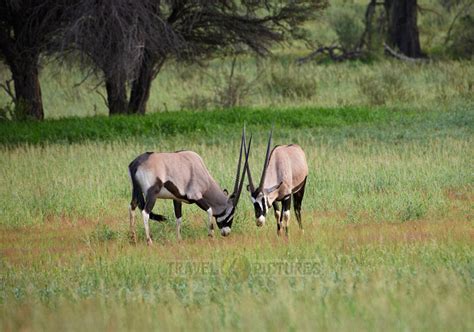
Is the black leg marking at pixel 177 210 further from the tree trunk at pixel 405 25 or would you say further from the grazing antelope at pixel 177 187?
the tree trunk at pixel 405 25

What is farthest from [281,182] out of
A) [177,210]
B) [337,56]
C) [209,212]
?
[337,56]

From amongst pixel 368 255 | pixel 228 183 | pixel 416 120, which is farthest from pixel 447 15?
pixel 368 255

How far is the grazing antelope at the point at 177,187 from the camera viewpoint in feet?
35.1

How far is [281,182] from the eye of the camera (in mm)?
10844

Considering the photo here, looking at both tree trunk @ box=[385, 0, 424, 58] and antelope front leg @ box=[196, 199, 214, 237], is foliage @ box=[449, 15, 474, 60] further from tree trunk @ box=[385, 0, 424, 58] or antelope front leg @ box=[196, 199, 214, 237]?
antelope front leg @ box=[196, 199, 214, 237]

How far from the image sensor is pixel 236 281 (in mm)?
8211

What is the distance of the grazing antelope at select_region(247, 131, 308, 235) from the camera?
10.6 m

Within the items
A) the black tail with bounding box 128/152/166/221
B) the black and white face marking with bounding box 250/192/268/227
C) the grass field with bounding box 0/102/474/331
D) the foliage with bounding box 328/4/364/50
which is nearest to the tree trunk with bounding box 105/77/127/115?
the grass field with bounding box 0/102/474/331

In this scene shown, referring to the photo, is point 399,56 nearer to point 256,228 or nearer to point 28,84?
point 28,84

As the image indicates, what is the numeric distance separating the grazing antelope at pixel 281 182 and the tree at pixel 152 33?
9.07 meters

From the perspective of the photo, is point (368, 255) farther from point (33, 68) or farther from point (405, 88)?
point (405, 88)

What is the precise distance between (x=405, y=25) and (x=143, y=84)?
1536 cm

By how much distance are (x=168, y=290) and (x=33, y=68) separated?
16.0 m

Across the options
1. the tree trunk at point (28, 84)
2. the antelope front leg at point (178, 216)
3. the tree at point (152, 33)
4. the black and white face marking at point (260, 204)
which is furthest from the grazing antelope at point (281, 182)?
the tree trunk at point (28, 84)
